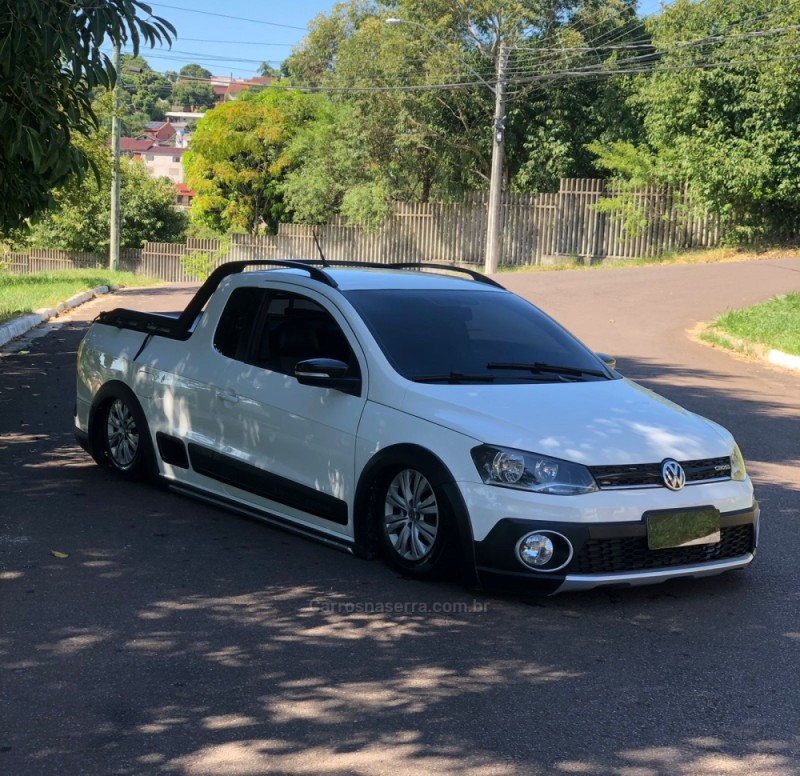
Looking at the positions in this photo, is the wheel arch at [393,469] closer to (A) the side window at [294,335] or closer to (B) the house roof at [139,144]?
(A) the side window at [294,335]

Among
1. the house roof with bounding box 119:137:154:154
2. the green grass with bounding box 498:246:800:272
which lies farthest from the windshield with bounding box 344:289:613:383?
the house roof with bounding box 119:137:154:154

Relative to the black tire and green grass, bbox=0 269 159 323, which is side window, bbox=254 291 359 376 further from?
→ green grass, bbox=0 269 159 323

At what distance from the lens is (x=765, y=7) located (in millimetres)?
31297

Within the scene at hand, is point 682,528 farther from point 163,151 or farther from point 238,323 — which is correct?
point 163,151

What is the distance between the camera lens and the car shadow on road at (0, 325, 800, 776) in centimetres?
406

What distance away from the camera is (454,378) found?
21.0 ft

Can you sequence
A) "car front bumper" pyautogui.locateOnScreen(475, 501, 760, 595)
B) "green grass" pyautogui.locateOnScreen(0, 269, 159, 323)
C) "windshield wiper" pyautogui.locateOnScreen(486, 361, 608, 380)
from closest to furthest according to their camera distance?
1. "car front bumper" pyautogui.locateOnScreen(475, 501, 760, 595)
2. "windshield wiper" pyautogui.locateOnScreen(486, 361, 608, 380)
3. "green grass" pyautogui.locateOnScreen(0, 269, 159, 323)

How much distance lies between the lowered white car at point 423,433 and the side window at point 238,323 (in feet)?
0.05

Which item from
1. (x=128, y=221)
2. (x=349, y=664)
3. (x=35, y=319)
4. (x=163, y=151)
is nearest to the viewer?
(x=349, y=664)

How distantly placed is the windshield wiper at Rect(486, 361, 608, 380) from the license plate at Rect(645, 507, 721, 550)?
135cm

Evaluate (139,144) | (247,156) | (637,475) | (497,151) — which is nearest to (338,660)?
(637,475)

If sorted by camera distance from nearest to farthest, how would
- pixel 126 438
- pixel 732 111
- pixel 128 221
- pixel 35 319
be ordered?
pixel 126 438 < pixel 35 319 < pixel 732 111 < pixel 128 221

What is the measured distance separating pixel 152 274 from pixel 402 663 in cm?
4715

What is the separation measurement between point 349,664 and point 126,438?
3850 mm
